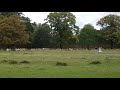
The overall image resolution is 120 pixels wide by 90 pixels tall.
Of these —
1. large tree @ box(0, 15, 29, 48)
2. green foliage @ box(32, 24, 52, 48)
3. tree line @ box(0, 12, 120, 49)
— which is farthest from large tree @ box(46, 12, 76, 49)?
large tree @ box(0, 15, 29, 48)

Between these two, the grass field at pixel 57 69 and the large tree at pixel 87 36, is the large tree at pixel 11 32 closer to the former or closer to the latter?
the large tree at pixel 87 36

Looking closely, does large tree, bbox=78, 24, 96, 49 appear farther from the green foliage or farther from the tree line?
the green foliage

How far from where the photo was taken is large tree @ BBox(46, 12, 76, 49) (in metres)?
76.1

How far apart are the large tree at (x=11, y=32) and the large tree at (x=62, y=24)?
1899 cm

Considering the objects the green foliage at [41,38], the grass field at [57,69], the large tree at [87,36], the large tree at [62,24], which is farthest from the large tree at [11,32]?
the grass field at [57,69]

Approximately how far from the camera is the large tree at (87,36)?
78.2m

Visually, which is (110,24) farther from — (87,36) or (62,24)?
(62,24)

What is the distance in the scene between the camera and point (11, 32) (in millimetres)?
55875

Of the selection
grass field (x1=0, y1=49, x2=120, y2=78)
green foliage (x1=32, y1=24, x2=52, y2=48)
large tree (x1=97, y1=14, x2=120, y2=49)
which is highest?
large tree (x1=97, y1=14, x2=120, y2=49)

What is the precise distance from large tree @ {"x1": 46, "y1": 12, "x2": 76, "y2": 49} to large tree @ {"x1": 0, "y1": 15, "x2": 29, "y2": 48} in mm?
18991
